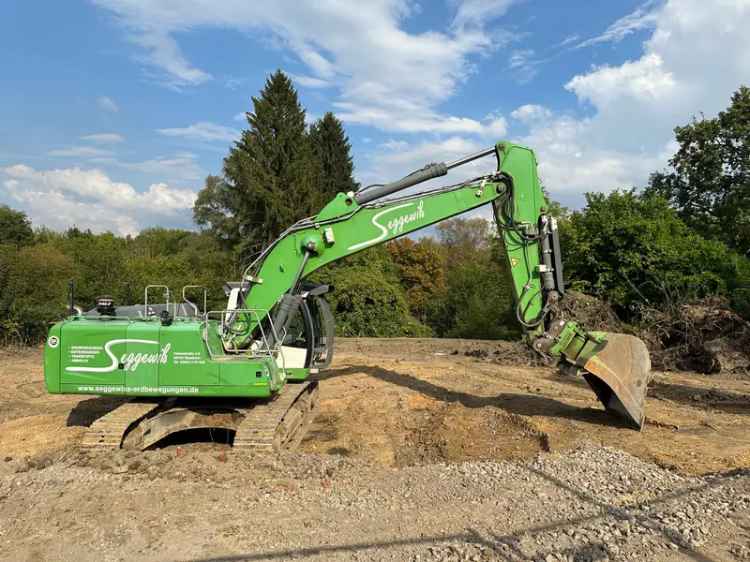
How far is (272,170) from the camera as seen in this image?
2964cm

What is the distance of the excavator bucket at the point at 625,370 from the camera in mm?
7266

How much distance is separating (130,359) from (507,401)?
6.05 metres

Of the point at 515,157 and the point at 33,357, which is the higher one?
the point at 515,157

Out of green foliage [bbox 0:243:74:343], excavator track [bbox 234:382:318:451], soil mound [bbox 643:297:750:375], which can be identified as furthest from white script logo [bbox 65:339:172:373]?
green foliage [bbox 0:243:74:343]

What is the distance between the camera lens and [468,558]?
382 centimetres

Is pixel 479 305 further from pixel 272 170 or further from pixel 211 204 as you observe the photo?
pixel 211 204

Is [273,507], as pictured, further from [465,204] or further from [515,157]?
[515,157]

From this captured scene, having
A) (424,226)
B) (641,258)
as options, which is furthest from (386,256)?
(424,226)

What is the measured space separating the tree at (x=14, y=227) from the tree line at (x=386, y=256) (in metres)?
0.11

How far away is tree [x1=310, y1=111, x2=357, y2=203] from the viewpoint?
37.3 metres

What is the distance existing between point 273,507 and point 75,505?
186 centimetres

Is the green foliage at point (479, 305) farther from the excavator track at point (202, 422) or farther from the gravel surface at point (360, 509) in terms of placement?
the gravel surface at point (360, 509)

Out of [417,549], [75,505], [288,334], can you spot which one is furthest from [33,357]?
[417,549]

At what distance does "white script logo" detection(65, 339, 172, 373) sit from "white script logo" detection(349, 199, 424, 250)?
2.82 m
